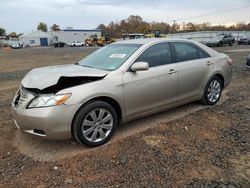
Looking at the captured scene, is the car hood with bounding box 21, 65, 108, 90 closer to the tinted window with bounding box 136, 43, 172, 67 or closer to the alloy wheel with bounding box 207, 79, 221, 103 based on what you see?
the tinted window with bounding box 136, 43, 172, 67

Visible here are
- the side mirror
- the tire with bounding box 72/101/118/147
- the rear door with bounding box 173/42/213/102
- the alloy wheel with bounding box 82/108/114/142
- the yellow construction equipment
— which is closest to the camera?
the tire with bounding box 72/101/118/147

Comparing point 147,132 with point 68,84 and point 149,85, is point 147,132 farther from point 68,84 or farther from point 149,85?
point 68,84

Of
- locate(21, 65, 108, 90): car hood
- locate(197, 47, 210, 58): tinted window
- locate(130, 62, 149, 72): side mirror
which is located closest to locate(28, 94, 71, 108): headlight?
locate(21, 65, 108, 90): car hood

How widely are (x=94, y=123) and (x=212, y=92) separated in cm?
302

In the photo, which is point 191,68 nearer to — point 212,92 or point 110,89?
point 212,92

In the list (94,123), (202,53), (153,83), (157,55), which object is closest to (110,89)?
(94,123)

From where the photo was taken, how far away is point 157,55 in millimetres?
4559

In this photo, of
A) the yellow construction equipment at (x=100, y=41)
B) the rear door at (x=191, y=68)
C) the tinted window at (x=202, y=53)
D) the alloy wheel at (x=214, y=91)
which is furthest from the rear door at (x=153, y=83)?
the yellow construction equipment at (x=100, y=41)

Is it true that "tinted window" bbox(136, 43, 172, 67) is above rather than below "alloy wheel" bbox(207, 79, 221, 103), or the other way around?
above

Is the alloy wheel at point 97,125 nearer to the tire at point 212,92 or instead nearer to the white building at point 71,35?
the tire at point 212,92

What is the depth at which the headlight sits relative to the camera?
133 inches

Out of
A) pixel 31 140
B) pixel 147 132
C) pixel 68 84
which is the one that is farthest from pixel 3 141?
pixel 147 132

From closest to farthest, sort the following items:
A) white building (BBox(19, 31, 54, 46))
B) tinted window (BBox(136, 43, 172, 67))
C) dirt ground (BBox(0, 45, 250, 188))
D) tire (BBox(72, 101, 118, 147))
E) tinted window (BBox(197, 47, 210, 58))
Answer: dirt ground (BBox(0, 45, 250, 188)) < tire (BBox(72, 101, 118, 147)) < tinted window (BBox(136, 43, 172, 67)) < tinted window (BBox(197, 47, 210, 58)) < white building (BBox(19, 31, 54, 46))

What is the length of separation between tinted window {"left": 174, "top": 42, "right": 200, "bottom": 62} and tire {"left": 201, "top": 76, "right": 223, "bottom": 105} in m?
0.68
